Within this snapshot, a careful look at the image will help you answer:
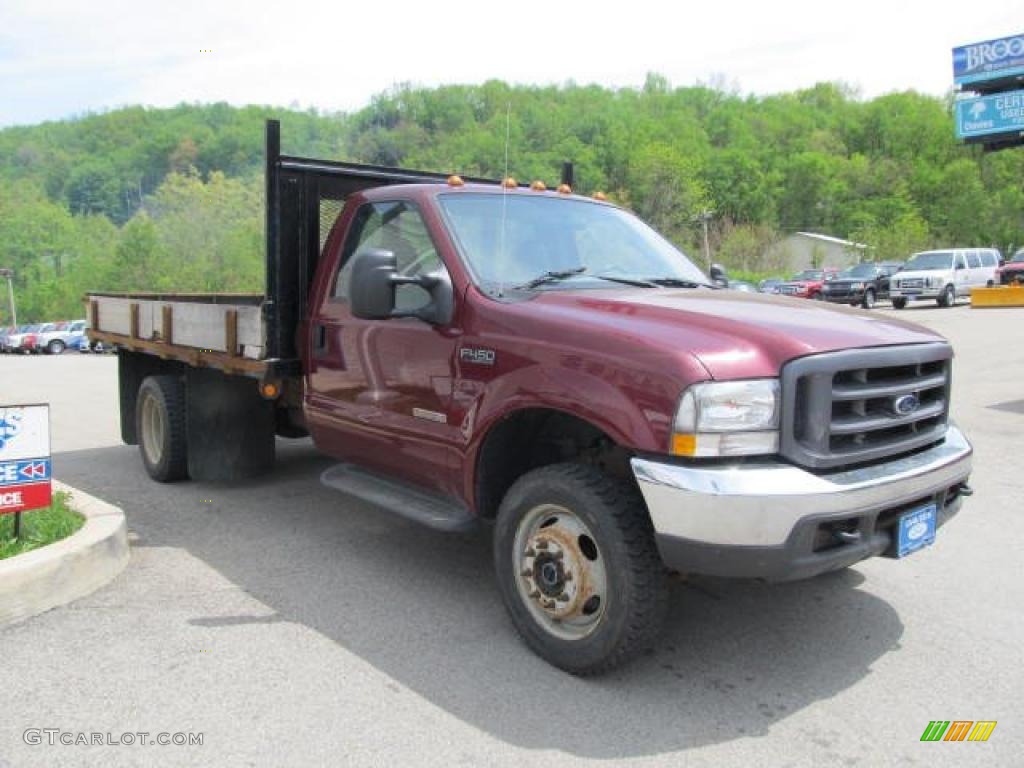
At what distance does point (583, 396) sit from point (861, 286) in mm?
30139

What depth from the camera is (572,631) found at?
370 centimetres

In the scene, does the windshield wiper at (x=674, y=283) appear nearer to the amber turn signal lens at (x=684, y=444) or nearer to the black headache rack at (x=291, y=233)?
the amber turn signal lens at (x=684, y=444)

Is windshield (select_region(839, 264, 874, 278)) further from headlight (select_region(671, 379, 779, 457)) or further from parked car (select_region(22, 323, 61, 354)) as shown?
parked car (select_region(22, 323, 61, 354))

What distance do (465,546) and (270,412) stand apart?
2108 mm

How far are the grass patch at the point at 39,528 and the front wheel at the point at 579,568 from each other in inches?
95.2

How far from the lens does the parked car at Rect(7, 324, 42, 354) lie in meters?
48.4

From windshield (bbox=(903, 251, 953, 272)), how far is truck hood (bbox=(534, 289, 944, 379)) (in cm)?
2860

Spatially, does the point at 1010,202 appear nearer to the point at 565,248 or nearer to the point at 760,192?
the point at 760,192

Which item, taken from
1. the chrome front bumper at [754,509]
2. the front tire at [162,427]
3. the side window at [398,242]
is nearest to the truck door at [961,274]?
the front tire at [162,427]

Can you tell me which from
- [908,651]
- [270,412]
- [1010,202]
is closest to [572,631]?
[908,651]

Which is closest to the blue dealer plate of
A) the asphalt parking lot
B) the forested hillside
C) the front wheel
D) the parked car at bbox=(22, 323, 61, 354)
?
the asphalt parking lot

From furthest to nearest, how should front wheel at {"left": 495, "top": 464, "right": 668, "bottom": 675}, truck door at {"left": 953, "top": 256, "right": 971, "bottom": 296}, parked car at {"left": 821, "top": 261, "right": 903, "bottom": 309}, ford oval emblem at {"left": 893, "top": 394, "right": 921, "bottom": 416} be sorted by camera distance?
parked car at {"left": 821, "top": 261, "right": 903, "bottom": 309}, truck door at {"left": 953, "top": 256, "right": 971, "bottom": 296}, ford oval emblem at {"left": 893, "top": 394, "right": 921, "bottom": 416}, front wheel at {"left": 495, "top": 464, "right": 668, "bottom": 675}

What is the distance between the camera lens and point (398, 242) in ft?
15.5

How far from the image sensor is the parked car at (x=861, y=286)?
102ft
